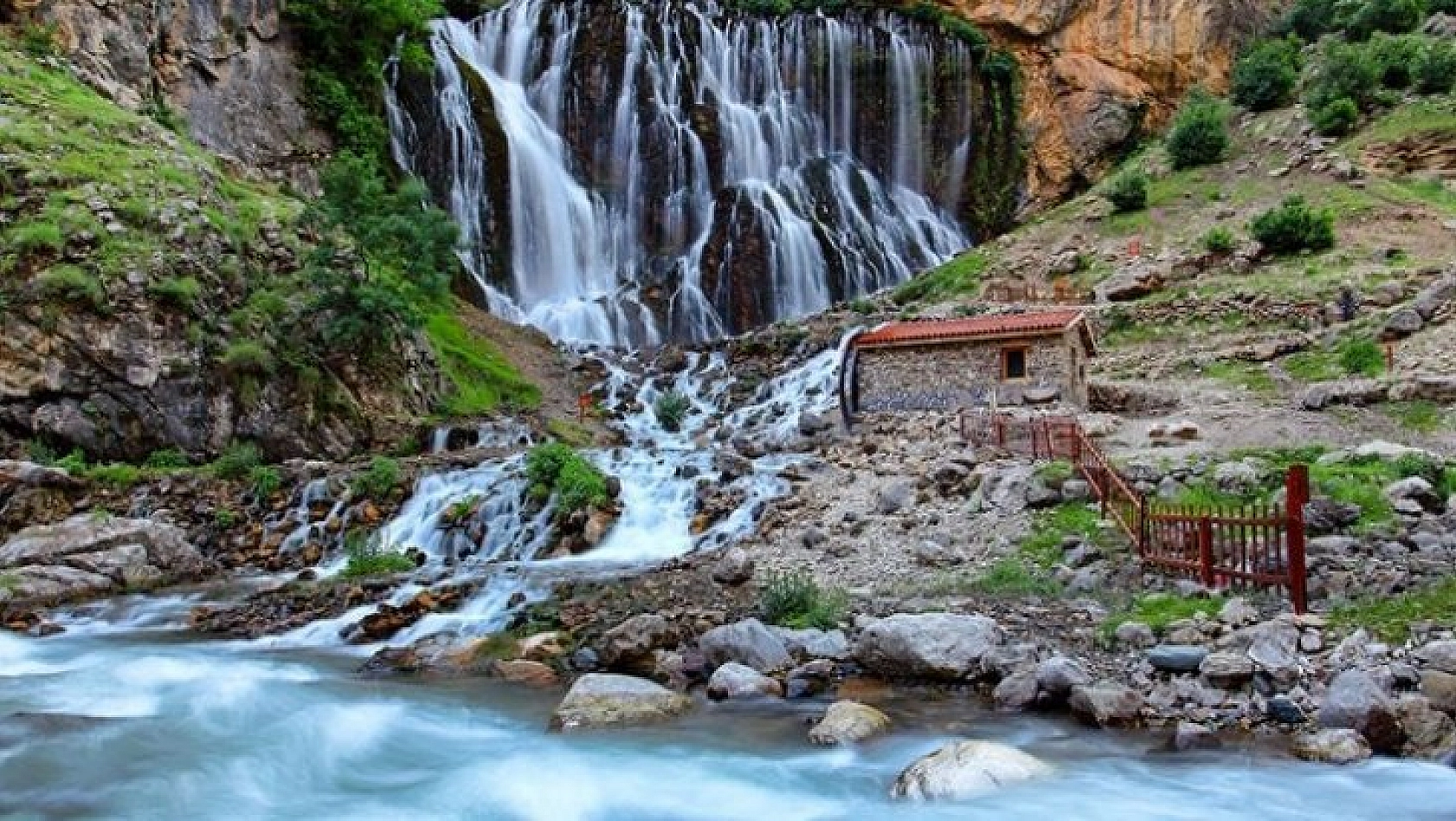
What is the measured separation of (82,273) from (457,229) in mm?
10174

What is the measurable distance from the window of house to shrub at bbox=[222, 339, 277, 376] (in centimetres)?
1837

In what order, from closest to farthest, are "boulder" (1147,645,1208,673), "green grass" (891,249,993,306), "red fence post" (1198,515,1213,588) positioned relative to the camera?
"boulder" (1147,645,1208,673), "red fence post" (1198,515,1213,588), "green grass" (891,249,993,306)

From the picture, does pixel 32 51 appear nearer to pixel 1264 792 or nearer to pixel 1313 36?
pixel 1264 792

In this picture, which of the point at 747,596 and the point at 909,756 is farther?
the point at 747,596

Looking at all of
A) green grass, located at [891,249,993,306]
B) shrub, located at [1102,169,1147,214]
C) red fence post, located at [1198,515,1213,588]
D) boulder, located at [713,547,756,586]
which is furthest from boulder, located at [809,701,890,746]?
shrub, located at [1102,169,1147,214]

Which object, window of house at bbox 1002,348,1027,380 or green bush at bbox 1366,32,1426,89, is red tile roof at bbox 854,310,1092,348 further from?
green bush at bbox 1366,32,1426,89

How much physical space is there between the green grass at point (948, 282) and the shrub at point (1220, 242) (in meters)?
8.15

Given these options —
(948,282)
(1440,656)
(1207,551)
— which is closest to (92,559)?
(1207,551)

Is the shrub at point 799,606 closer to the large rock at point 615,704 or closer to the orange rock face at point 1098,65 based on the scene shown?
the large rock at point 615,704

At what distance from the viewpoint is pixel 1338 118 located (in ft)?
142

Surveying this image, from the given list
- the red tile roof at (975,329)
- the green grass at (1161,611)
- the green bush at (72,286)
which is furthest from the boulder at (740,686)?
the green bush at (72,286)

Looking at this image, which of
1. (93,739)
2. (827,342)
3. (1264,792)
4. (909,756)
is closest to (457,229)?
(827,342)

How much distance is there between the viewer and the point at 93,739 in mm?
10977

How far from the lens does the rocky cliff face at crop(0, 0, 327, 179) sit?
1302 inches
